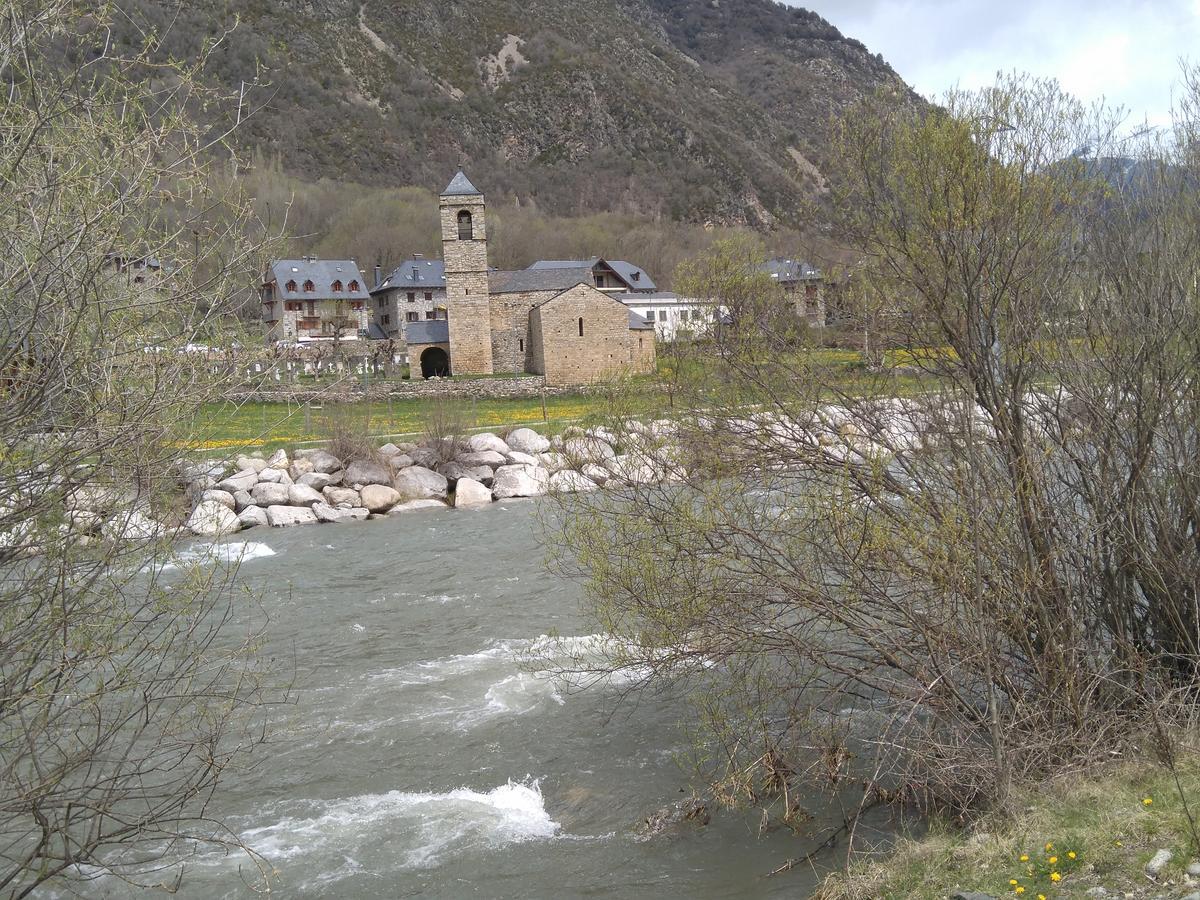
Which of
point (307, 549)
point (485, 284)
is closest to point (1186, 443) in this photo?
point (307, 549)

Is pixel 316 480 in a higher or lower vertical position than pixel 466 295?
lower

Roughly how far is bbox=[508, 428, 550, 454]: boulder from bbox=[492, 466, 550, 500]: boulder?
2223 mm

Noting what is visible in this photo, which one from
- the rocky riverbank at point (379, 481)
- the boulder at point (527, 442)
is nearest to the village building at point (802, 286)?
the rocky riverbank at point (379, 481)

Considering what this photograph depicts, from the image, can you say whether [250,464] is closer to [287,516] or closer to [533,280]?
[287,516]

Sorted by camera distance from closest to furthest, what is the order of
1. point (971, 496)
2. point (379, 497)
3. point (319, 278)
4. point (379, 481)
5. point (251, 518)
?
1. point (971, 496)
2. point (251, 518)
3. point (379, 497)
4. point (379, 481)
5. point (319, 278)

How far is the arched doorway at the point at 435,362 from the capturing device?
5466 centimetres

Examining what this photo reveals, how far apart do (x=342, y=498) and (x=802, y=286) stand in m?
17.3

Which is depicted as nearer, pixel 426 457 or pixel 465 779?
pixel 465 779

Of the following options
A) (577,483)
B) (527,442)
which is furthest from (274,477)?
(577,483)

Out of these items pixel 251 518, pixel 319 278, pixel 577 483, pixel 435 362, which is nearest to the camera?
pixel 577 483

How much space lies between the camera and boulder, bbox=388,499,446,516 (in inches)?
917

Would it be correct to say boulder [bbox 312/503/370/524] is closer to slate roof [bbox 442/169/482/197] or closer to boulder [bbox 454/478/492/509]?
boulder [bbox 454/478/492/509]

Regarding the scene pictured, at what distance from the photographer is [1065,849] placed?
515 cm

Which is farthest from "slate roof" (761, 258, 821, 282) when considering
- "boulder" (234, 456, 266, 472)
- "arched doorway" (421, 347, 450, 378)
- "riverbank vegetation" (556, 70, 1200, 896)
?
"arched doorway" (421, 347, 450, 378)
